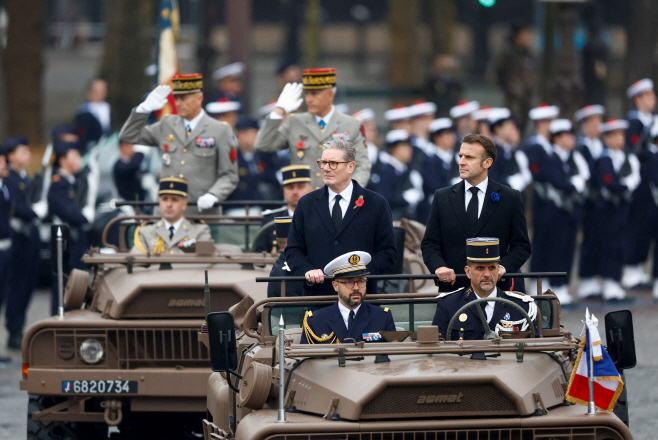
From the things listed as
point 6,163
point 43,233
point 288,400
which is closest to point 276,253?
point 288,400

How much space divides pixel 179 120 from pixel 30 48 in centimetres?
1442

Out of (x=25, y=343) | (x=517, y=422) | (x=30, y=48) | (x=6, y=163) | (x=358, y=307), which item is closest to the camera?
(x=517, y=422)

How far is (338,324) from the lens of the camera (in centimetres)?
783

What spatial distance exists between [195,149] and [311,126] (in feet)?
3.63

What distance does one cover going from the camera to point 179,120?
40.9 feet

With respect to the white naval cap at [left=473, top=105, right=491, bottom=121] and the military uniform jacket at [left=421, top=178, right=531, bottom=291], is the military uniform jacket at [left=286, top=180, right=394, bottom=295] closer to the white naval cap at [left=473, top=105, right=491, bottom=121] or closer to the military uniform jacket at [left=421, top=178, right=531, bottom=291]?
the military uniform jacket at [left=421, top=178, right=531, bottom=291]

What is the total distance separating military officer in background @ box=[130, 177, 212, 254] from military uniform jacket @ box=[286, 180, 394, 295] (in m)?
2.53

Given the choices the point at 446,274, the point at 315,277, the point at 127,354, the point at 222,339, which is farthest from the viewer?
the point at 127,354

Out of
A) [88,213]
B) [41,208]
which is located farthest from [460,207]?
[41,208]

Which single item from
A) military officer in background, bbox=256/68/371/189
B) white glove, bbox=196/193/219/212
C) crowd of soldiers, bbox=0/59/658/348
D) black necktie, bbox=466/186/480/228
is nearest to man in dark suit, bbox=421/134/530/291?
black necktie, bbox=466/186/480/228

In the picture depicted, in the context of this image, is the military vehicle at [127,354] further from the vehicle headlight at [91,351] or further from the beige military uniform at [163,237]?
the beige military uniform at [163,237]

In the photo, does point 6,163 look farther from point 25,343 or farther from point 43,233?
point 25,343

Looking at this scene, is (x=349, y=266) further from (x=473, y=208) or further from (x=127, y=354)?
(x=127, y=354)

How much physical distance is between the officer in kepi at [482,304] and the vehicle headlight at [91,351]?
9.41ft
